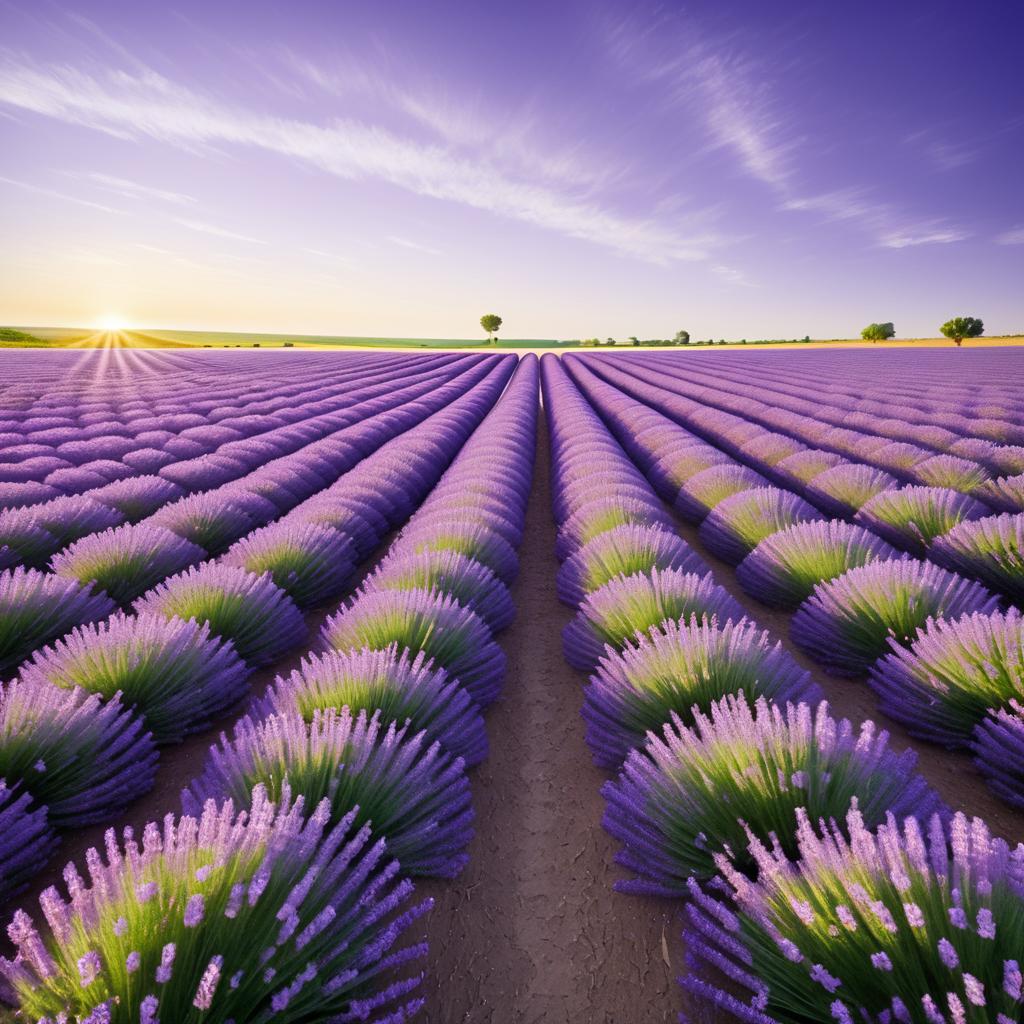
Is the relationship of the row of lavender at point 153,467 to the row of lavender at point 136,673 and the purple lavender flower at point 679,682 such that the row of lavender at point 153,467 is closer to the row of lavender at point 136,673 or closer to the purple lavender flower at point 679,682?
the row of lavender at point 136,673

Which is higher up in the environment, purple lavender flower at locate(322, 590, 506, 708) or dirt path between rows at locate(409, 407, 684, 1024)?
purple lavender flower at locate(322, 590, 506, 708)

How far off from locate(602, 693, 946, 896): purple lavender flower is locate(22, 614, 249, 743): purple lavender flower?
160cm

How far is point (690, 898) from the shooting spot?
138 centimetres

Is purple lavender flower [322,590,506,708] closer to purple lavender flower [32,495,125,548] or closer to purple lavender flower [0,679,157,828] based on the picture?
purple lavender flower [0,679,157,828]

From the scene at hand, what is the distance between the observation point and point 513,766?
2053mm

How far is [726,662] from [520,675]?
114cm

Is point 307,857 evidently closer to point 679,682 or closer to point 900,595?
point 679,682

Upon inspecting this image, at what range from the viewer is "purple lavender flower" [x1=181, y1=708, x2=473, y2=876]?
1.39 m

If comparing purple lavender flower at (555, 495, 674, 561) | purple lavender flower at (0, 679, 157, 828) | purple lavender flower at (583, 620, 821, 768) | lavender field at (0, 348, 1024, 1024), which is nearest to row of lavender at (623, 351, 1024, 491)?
lavender field at (0, 348, 1024, 1024)

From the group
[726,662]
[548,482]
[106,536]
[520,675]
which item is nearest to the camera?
[726,662]

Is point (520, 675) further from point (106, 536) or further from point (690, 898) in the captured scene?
point (106, 536)

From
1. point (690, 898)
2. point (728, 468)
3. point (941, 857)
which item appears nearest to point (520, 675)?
point (690, 898)

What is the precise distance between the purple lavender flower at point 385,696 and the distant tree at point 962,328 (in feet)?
202

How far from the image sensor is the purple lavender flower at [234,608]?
96.7 inches
